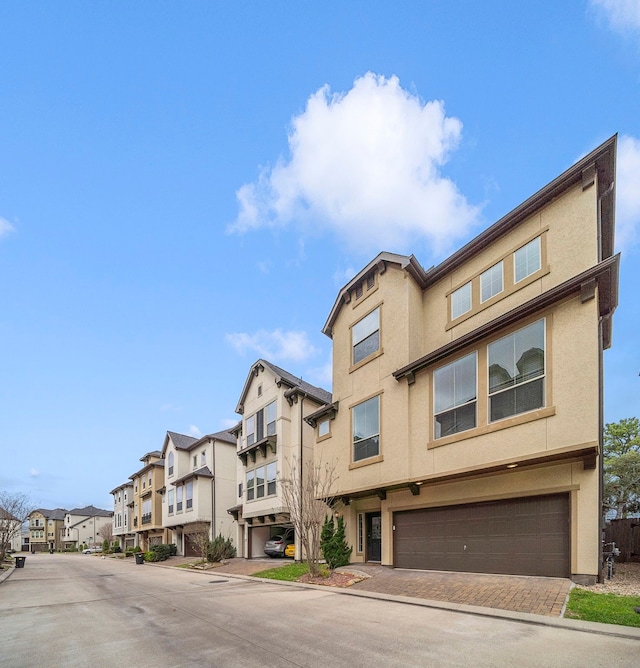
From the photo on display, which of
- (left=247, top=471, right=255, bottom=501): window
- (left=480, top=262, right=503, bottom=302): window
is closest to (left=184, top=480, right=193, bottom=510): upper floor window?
(left=247, top=471, right=255, bottom=501): window

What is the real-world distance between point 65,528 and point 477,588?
10264cm

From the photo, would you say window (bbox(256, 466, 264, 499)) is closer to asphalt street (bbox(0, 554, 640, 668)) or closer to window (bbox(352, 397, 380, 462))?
window (bbox(352, 397, 380, 462))

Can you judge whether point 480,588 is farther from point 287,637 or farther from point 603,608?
point 287,637

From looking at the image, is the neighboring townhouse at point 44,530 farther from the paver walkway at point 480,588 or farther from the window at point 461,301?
the window at point 461,301

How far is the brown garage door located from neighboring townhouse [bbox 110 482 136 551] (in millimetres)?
45669

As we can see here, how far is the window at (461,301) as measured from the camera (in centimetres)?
1529

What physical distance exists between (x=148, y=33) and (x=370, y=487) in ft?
55.5

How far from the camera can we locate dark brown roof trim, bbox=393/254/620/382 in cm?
1052

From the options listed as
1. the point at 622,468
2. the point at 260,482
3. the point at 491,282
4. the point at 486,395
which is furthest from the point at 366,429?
the point at 622,468

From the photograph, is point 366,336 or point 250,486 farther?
point 250,486

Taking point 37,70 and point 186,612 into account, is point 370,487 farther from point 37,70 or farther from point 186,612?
point 37,70

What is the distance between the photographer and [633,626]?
7.60 m

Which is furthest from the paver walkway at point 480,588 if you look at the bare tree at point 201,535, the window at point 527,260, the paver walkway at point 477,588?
the bare tree at point 201,535

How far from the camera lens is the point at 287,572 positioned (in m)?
18.3
